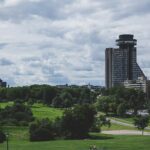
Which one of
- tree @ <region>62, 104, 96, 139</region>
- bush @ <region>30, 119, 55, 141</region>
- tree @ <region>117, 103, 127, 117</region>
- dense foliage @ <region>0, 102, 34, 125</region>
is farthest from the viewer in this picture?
tree @ <region>117, 103, 127, 117</region>

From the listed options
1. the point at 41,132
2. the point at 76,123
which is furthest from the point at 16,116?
the point at 41,132

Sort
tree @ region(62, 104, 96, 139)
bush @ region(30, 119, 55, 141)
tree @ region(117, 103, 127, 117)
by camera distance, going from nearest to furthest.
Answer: bush @ region(30, 119, 55, 141) → tree @ region(62, 104, 96, 139) → tree @ region(117, 103, 127, 117)

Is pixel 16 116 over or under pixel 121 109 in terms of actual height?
under

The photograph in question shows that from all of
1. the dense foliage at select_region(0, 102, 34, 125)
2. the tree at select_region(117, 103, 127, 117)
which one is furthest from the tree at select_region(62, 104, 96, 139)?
the tree at select_region(117, 103, 127, 117)

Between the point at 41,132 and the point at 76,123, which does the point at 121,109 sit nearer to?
the point at 76,123

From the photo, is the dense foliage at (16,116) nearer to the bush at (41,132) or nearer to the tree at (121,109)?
the bush at (41,132)

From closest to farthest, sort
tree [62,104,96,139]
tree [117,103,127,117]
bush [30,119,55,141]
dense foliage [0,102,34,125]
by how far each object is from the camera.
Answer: bush [30,119,55,141]
tree [62,104,96,139]
dense foliage [0,102,34,125]
tree [117,103,127,117]

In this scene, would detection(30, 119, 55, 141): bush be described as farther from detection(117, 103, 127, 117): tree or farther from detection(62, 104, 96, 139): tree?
detection(117, 103, 127, 117): tree

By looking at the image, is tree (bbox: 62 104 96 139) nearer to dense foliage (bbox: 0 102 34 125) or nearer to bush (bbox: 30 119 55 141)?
bush (bbox: 30 119 55 141)

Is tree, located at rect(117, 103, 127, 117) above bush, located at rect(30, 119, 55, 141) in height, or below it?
above

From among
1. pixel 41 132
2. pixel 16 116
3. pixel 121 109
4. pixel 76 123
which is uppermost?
pixel 121 109

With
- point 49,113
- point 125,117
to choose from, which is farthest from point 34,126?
point 125,117

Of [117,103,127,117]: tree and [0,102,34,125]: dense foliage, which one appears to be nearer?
[0,102,34,125]: dense foliage

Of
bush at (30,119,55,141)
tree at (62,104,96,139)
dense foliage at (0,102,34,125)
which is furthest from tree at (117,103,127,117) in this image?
bush at (30,119,55,141)
